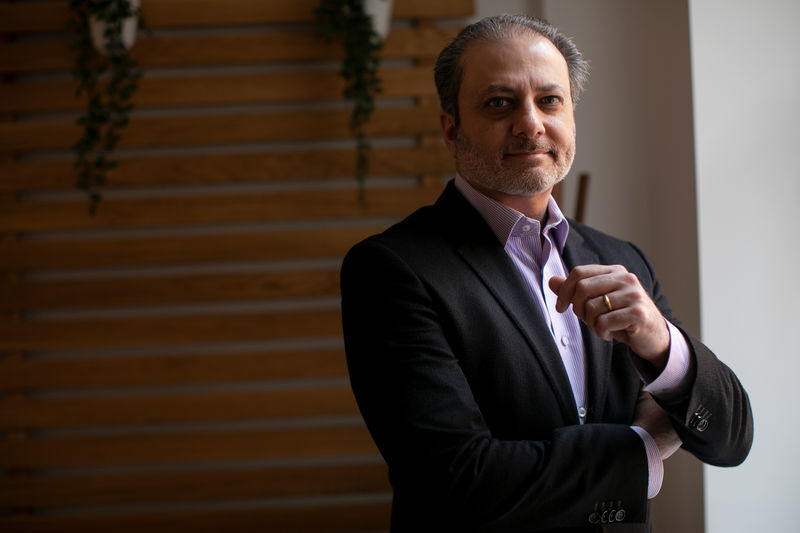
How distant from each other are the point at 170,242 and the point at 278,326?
54 centimetres

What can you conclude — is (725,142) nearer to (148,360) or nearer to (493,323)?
(493,323)

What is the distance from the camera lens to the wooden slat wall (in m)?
2.62

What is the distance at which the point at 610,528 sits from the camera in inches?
44.1

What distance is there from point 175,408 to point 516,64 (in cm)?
198

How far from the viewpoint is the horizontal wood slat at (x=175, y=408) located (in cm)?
261

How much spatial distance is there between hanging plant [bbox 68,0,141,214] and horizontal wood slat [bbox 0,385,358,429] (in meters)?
0.77

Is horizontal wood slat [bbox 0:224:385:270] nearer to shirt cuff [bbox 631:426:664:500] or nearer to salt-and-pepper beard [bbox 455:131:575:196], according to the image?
salt-and-pepper beard [bbox 455:131:575:196]

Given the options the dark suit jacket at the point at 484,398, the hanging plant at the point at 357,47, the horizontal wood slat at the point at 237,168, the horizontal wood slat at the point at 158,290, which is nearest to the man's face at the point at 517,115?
the dark suit jacket at the point at 484,398

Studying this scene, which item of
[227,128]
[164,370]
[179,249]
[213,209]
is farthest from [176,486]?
[227,128]

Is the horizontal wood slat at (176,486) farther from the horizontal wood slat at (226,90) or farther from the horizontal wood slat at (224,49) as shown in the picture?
the horizontal wood slat at (224,49)

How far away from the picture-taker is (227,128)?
8.64 ft

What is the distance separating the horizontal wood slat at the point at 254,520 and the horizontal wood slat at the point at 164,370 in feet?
1.70

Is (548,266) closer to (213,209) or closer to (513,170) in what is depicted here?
(513,170)

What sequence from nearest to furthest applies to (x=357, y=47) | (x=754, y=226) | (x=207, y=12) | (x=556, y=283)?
1. (x=556, y=283)
2. (x=754, y=226)
3. (x=357, y=47)
4. (x=207, y=12)
